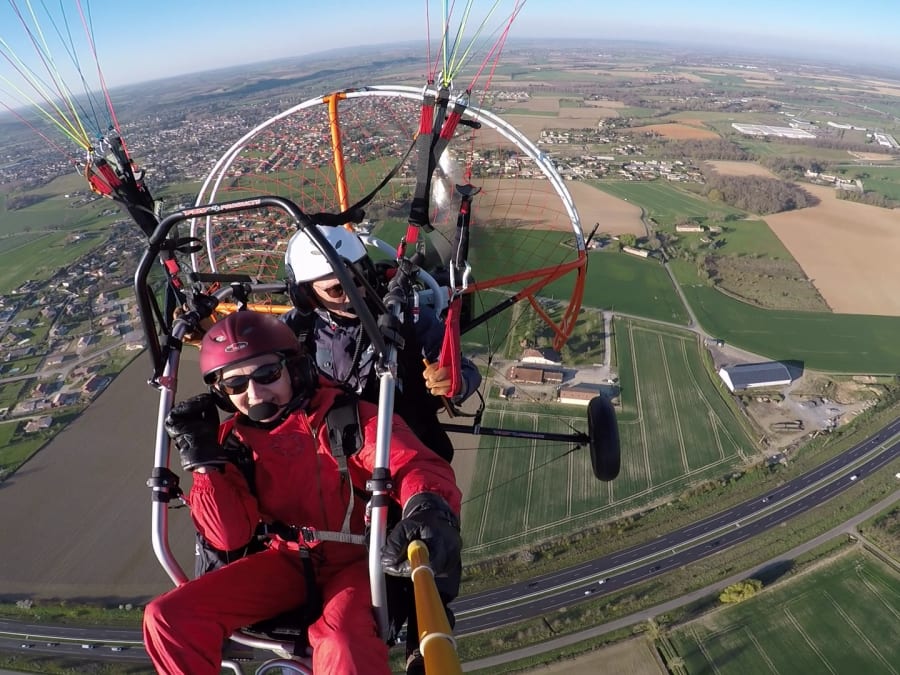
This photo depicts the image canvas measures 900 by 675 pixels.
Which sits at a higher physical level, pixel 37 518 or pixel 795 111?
pixel 795 111

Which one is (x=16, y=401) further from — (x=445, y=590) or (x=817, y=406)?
(x=817, y=406)

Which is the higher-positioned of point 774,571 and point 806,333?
point 806,333

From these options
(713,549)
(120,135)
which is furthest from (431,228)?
(713,549)

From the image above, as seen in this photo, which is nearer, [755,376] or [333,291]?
[333,291]

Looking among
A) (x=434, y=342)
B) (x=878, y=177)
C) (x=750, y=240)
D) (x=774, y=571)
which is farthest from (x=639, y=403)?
(x=878, y=177)

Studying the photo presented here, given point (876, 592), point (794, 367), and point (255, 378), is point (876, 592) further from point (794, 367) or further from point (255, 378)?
point (255, 378)

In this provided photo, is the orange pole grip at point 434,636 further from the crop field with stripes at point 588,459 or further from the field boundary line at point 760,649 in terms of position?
the field boundary line at point 760,649
